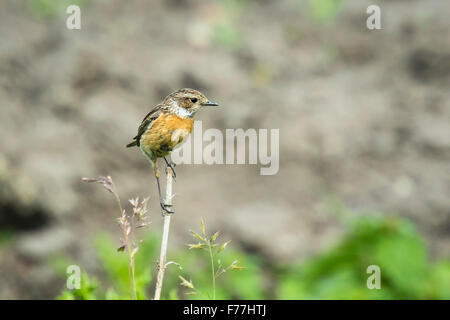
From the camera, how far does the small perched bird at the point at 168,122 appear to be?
2.45 metres

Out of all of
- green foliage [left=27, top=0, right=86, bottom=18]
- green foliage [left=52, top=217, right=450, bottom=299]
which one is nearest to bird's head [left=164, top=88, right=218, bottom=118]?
green foliage [left=52, top=217, right=450, bottom=299]

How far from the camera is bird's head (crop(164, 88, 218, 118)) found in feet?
8.32

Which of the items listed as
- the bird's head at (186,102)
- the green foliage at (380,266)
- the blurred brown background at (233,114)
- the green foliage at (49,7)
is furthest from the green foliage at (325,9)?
the bird's head at (186,102)

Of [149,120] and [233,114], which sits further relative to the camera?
[233,114]

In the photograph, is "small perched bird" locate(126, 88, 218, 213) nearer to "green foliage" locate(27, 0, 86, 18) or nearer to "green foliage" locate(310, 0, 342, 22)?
"green foliage" locate(27, 0, 86, 18)

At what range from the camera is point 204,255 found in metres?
5.55

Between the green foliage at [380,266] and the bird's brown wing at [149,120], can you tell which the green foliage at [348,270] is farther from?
the bird's brown wing at [149,120]

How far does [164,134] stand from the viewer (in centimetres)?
243

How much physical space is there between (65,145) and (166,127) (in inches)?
185

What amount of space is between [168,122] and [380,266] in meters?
2.97

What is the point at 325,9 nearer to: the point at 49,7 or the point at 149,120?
the point at 49,7

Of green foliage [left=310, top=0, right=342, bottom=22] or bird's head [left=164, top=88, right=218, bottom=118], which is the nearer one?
bird's head [left=164, top=88, right=218, bottom=118]

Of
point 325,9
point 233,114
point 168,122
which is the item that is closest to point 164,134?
point 168,122

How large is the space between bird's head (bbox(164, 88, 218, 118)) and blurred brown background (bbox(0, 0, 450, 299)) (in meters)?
3.54
